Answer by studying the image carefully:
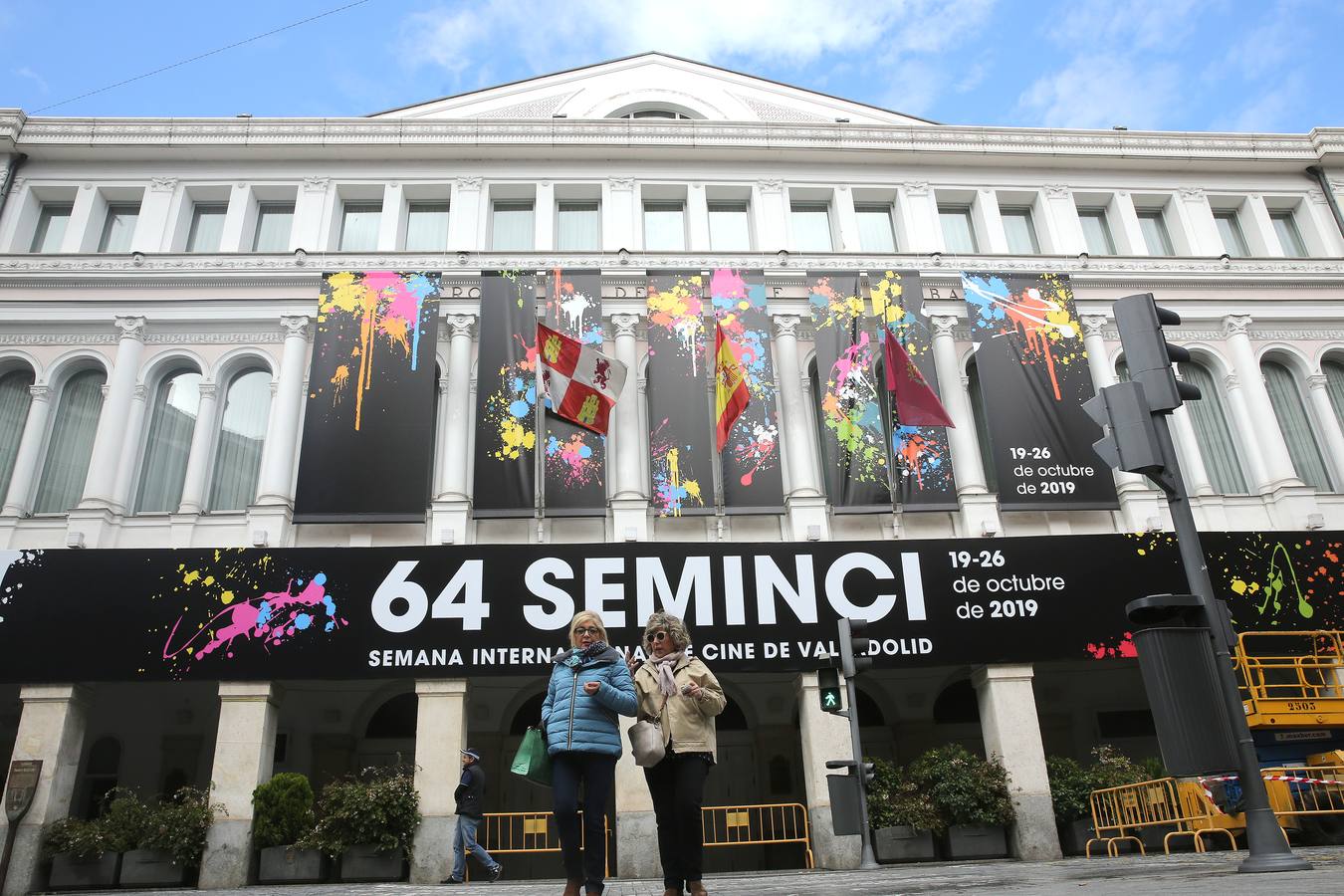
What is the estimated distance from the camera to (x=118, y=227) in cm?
2102

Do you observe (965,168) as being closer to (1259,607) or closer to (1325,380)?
(1325,380)

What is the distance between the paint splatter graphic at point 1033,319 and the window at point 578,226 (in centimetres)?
820

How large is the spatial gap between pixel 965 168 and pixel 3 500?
21.6 meters

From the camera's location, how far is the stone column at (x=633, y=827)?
1525 cm

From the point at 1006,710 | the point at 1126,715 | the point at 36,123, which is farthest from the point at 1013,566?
the point at 36,123

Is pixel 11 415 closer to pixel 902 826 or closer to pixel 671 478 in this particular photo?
pixel 671 478

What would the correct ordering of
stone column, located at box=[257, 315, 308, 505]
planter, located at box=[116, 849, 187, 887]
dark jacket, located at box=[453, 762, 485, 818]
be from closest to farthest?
dark jacket, located at box=[453, 762, 485, 818], planter, located at box=[116, 849, 187, 887], stone column, located at box=[257, 315, 308, 505]

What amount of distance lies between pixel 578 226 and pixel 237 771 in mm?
13103

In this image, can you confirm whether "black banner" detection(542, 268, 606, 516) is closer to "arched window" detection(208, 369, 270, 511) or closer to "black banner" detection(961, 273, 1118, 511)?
"arched window" detection(208, 369, 270, 511)

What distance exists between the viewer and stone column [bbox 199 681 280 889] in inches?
582

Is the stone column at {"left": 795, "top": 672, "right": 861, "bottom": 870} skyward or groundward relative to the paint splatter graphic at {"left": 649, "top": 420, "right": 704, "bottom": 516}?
groundward

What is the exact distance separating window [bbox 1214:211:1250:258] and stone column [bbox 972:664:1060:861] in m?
12.3

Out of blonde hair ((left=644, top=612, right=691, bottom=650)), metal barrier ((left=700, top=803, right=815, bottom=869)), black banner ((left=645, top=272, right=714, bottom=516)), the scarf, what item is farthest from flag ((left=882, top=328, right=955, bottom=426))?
the scarf

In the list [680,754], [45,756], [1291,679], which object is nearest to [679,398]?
[1291,679]
